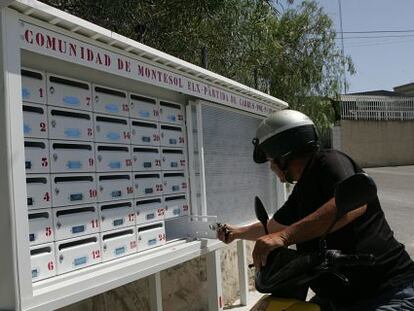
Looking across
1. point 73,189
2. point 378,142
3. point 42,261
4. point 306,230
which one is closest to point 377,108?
point 378,142

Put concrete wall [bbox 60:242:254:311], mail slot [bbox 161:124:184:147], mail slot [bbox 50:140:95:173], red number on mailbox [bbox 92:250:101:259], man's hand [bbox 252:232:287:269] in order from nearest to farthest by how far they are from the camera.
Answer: man's hand [bbox 252:232:287:269] < mail slot [bbox 50:140:95:173] < red number on mailbox [bbox 92:250:101:259] < mail slot [bbox 161:124:184:147] < concrete wall [bbox 60:242:254:311]

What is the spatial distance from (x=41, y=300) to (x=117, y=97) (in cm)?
157

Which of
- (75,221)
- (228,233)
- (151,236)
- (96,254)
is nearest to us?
(228,233)

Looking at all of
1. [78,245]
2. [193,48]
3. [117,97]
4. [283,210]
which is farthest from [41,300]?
[193,48]

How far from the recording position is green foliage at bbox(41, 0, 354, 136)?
23.1ft

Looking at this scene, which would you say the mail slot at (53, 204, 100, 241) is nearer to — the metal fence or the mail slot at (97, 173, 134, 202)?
the mail slot at (97, 173, 134, 202)

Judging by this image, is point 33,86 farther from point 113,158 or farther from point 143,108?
point 143,108

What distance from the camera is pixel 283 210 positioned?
2.85m

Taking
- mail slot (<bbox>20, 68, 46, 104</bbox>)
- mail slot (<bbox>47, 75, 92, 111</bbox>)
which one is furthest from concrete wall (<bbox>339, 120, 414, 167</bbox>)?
mail slot (<bbox>20, 68, 46, 104</bbox>)

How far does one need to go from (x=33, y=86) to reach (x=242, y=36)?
6.55 m

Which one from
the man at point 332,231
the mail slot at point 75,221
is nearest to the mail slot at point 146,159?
the mail slot at point 75,221

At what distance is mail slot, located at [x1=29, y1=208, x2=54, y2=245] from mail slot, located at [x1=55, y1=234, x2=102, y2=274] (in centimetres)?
10

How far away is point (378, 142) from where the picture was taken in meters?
29.1

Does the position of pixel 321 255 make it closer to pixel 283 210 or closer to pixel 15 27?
pixel 283 210
